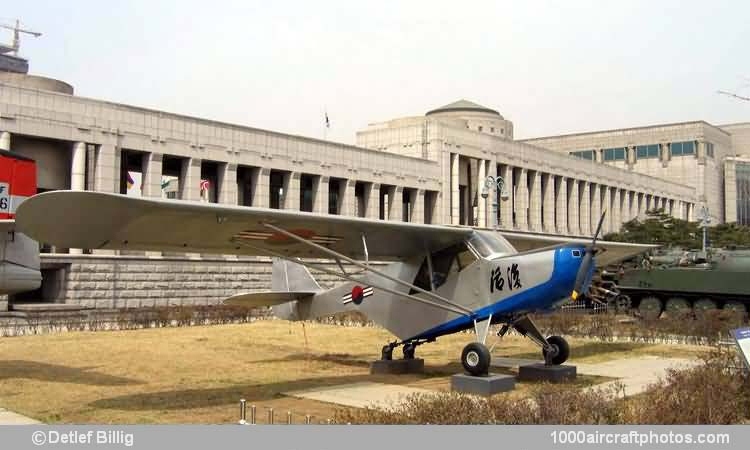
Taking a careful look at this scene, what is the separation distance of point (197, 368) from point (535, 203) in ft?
186

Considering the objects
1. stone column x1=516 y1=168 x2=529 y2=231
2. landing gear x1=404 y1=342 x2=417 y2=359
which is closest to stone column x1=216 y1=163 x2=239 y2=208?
landing gear x1=404 y1=342 x2=417 y2=359

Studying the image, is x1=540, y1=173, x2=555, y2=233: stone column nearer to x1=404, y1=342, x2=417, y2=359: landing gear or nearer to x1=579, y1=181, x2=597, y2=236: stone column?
x1=579, y1=181, x2=597, y2=236: stone column

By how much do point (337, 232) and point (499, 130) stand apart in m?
78.8

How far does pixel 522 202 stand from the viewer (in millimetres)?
66938

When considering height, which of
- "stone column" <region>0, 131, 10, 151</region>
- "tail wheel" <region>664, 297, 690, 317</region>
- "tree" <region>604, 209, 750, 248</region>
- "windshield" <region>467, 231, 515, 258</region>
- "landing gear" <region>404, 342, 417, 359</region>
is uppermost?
"stone column" <region>0, 131, 10, 151</region>

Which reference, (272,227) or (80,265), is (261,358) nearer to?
(272,227)

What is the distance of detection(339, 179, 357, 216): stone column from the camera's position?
5027 cm

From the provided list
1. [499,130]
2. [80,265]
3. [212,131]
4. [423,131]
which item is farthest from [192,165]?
[499,130]

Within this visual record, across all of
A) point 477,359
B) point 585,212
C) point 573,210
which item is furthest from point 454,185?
point 477,359

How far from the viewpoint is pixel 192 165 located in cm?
4169

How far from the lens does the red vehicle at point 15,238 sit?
13.5 metres

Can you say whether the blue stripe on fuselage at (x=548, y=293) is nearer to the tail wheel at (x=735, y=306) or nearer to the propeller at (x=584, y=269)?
the propeller at (x=584, y=269)

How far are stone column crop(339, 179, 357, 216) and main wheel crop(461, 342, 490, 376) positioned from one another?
37.7 m

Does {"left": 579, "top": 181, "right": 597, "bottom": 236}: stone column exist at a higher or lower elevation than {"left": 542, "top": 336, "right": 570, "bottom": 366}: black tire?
higher
